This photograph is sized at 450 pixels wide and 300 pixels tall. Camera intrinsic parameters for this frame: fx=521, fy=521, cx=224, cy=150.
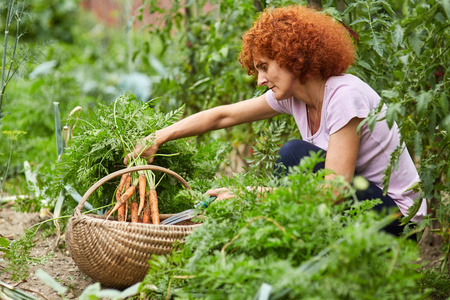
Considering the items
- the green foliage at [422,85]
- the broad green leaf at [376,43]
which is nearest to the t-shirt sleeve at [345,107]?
the green foliage at [422,85]

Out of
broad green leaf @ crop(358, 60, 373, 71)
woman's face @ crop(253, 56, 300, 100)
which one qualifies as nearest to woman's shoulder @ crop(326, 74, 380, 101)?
woman's face @ crop(253, 56, 300, 100)

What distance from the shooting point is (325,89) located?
2025mm

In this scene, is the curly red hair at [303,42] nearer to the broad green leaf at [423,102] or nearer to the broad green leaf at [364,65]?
the broad green leaf at [364,65]

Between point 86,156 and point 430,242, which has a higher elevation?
point 86,156

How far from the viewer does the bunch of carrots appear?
202 cm

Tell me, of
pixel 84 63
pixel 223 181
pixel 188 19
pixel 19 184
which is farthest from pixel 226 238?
pixel 84 63

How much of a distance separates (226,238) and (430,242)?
1.71m

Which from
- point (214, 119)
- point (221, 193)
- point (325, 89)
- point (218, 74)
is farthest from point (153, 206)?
point (218, 74)

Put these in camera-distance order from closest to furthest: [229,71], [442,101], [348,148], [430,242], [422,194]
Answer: [442,101], [422,194], [348,148], [430,242], [229,71]

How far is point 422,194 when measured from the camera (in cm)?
167

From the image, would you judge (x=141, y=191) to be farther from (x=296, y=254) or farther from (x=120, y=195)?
(x=296, y=254)

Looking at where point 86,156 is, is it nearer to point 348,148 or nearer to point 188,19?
point 348,148

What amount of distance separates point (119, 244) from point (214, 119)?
0.79 metres

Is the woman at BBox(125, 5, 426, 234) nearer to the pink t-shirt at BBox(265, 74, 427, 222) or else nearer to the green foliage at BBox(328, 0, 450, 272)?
the pink t-shirt at BBox(265, 74, 427, 222)
